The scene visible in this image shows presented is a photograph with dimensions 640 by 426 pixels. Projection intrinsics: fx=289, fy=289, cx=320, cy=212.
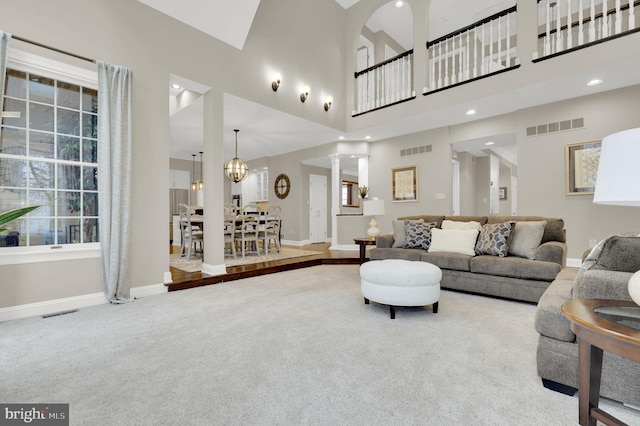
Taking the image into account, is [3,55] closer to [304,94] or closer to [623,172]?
[304,94]

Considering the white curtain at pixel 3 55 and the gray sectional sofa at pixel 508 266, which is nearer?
the white curtain at pixel 3 55

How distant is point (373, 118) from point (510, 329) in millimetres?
4663

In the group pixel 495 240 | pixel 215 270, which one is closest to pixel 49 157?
pixel 215 270

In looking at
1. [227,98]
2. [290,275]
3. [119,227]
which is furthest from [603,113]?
[119,227]

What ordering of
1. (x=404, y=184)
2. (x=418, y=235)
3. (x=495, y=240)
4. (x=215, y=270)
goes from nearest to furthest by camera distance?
(x=495, y=240) < (x=215, y=270) < (x=418, y=235) < (x=404, y=184)

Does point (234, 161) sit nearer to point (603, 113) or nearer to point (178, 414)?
point (178, 414)

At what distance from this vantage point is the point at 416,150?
261 inches

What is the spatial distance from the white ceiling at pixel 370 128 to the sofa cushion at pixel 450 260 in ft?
9.08

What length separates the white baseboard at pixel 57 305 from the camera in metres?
2.68

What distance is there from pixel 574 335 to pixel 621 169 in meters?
0.97

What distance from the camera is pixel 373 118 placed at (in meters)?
6.02

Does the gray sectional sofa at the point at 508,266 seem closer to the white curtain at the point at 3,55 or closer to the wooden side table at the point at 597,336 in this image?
the wooden side table at the point at 597,336

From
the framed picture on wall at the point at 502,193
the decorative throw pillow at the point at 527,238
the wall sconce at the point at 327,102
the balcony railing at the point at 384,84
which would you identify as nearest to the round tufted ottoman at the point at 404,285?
the decorative throw pillow at the point at 527,238

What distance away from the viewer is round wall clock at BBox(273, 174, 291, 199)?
8.52 m
